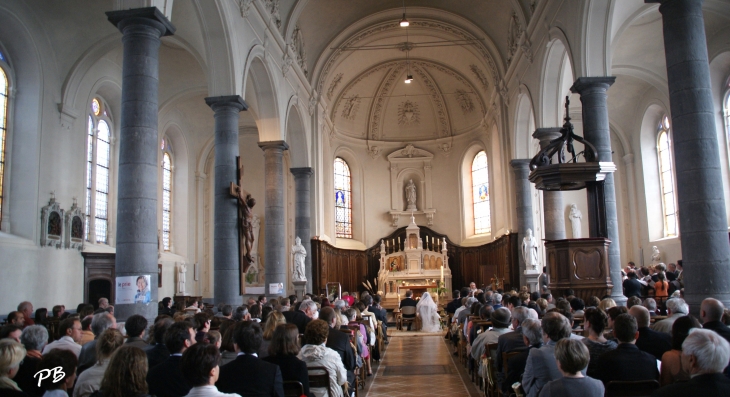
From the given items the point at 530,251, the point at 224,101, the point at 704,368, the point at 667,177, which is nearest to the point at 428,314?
the point at 530,251

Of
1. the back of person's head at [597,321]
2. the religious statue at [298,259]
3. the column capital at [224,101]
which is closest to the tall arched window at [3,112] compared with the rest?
the column capital at [224,101]

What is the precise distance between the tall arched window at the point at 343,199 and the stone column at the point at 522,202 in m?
10.0

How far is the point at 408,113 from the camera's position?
30.1 m

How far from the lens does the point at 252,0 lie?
15492 millimetres

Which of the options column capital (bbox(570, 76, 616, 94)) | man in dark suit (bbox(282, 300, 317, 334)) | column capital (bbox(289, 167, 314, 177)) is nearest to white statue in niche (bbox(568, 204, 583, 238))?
column capital (bbox(289, 167, 314, 177))

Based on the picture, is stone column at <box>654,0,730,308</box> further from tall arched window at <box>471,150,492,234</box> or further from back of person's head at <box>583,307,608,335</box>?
tall arched window at <box>471,150,492,234</box>

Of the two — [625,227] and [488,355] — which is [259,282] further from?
[488,355]

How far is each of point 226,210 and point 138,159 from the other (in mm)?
4468

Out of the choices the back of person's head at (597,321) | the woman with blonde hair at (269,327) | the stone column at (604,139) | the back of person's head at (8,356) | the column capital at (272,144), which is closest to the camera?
the back of person's head at (8,356)

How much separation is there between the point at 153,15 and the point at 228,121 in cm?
446

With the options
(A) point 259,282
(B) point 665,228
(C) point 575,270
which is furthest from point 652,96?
(A) point 259,282

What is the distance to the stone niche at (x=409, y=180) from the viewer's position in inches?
1178

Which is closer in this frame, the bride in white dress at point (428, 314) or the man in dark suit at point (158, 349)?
the man in dark suit at point (158, 349)

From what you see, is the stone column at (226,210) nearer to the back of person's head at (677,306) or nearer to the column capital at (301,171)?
the column capital at (301,171)
